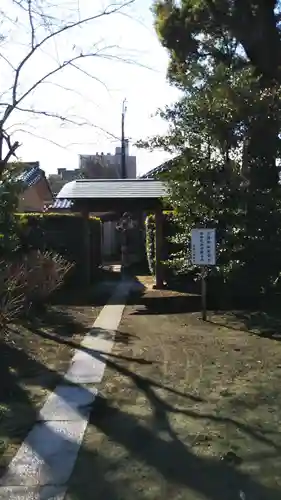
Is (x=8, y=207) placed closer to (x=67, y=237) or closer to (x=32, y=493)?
(x=67, y=237)

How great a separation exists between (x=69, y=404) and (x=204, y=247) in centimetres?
619

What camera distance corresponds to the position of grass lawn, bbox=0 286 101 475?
5846 millimetres

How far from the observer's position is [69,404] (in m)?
6.50

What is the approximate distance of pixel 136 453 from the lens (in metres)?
5.02

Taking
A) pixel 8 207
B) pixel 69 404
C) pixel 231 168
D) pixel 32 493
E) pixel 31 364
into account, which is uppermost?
pixel 231 168

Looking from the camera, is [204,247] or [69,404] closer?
[69,404]

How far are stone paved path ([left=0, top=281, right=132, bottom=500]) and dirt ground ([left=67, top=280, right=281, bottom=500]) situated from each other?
0.10 m

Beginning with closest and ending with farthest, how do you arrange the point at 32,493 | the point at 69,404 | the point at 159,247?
the point at 32,493 < the point at 69,404 < the point at 159,247

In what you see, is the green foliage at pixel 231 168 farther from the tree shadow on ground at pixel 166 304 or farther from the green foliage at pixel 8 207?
the green foliage at pixel 8 207

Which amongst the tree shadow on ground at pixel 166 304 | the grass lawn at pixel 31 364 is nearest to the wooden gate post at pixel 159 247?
the tree shadow on ground at pixel 166 304

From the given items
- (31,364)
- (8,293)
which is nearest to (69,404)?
(31,364)

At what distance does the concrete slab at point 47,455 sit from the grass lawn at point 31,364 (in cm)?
10

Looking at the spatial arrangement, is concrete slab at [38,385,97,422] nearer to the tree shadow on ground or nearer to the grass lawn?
the grass lawn

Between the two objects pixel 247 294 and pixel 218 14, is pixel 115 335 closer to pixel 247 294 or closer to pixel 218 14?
pixel 247 294
